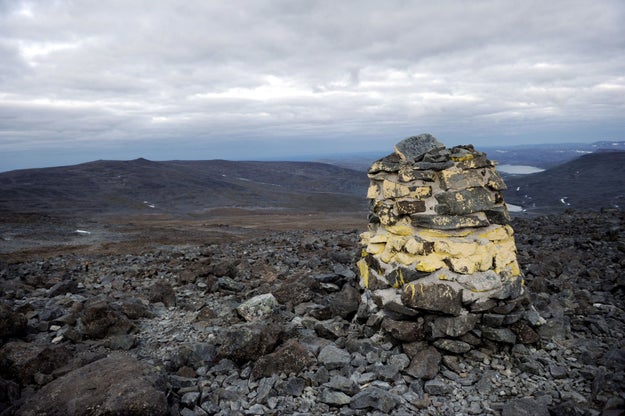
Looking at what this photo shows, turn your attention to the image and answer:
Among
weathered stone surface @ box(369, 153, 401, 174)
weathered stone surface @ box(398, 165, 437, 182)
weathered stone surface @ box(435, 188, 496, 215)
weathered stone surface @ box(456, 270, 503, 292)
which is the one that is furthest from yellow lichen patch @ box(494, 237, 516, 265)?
weathered stone surface @ box(369, 153, 401, 174)

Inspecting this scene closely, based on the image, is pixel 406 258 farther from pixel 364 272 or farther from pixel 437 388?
pixel 437 388

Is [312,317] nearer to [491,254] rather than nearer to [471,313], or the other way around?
[471,313]

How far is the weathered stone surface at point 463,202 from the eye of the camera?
19.3 feet

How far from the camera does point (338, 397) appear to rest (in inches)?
183

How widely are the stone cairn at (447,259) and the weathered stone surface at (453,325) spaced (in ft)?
0.04

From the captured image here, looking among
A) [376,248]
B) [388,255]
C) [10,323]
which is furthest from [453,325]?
[10,323]

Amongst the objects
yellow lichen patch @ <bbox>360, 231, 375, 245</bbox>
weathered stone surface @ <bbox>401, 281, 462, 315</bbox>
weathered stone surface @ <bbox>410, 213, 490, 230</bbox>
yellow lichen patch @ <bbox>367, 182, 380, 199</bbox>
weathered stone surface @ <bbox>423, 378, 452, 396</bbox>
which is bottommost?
weathered stone surface @ <bbox>423, 378, 452, 396</bbox>

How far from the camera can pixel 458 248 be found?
573cm

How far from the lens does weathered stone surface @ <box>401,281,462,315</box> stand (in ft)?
18.1

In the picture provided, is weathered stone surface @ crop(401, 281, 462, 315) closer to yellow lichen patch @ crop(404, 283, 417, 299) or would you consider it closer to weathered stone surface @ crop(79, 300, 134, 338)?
yellow lichen patch @ crop(404, 283, 417, 299)

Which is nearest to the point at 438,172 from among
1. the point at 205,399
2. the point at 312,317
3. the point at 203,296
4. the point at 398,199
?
the point at 398,199

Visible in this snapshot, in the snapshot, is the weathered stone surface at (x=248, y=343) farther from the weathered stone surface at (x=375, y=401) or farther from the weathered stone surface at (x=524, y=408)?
the weathered stone surface at (x=524, y=408)

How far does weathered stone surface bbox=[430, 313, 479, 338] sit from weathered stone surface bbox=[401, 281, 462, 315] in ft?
0.33

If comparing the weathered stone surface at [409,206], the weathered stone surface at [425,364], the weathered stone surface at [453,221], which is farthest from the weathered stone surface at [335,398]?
the weathered stone surface at [409,206]
